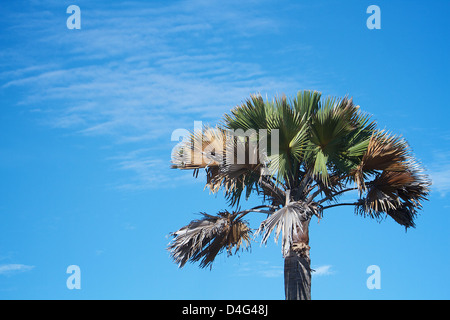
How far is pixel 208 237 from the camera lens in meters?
13.2

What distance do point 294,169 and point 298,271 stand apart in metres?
2.16

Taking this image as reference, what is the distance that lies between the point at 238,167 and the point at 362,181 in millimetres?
2566

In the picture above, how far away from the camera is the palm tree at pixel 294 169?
474 inches

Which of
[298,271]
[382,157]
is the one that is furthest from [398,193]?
[298,271]

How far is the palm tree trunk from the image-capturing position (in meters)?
A: 11.8

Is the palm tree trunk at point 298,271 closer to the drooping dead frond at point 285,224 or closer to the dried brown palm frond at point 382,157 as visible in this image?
the drooping dead frond at point 285,224

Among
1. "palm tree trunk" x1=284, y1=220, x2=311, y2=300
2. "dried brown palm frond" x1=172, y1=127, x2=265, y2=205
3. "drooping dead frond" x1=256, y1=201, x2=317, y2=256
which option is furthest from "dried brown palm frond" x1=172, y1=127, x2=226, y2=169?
"palm tree trunk" x1=284, y1=220, x2=311, y2=300
